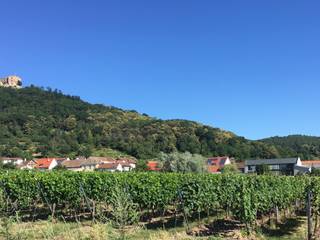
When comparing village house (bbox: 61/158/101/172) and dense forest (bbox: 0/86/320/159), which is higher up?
dense forest (bbox: 0/86/320/159)

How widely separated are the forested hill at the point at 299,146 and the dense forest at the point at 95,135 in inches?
18.6

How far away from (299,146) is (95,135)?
6627 centimetres

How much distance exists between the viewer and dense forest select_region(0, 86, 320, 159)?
110438 millimetres

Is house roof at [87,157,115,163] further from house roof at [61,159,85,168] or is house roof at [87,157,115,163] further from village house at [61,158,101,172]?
house roof at [61,159,85,168]

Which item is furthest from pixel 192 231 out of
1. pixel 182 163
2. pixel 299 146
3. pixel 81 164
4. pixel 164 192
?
pixel 299 146

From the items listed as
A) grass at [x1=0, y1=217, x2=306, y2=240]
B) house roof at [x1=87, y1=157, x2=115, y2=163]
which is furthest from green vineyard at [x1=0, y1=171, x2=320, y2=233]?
house roof at [x1=87, y1=157, x2=115, y2=163]

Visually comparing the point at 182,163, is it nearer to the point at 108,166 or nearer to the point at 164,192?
the point at 108,166

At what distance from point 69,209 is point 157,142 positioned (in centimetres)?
9347

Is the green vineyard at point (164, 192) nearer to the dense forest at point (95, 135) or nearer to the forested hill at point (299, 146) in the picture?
the dense forest at point (95, 135)

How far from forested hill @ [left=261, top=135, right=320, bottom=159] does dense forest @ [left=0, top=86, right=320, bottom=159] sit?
1.55 feet

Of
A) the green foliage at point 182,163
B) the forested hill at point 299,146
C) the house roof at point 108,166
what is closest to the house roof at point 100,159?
the house roof at point 108,166

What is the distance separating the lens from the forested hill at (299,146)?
5226 inches

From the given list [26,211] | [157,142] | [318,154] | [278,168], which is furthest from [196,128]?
[26,211]

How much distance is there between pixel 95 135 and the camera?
11838 centimetres
